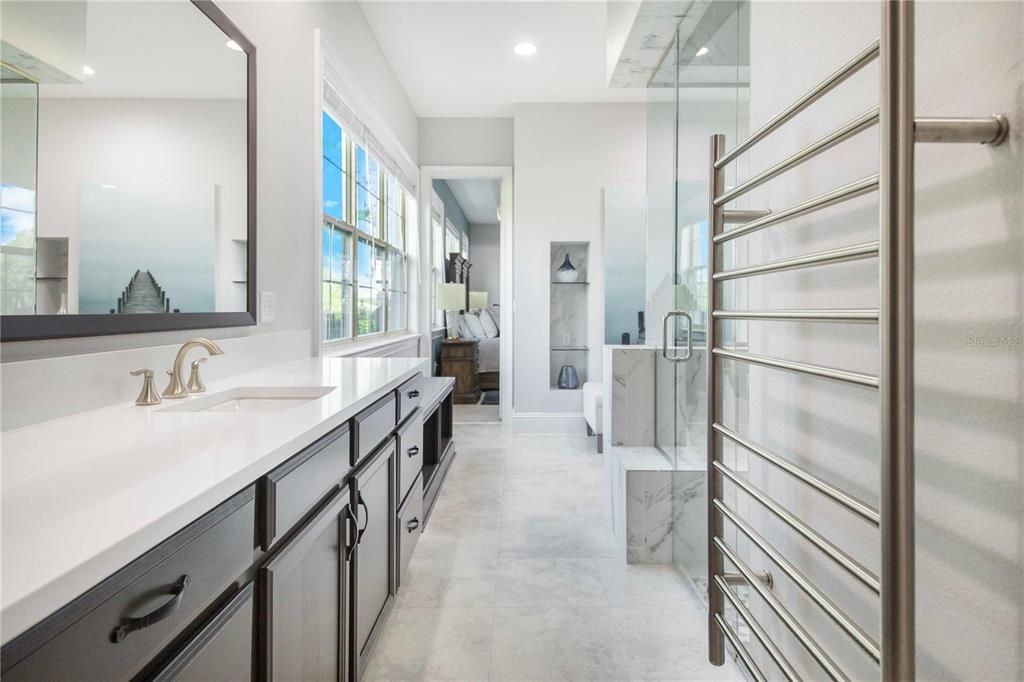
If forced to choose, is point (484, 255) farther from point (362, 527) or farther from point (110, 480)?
point (110, 480)

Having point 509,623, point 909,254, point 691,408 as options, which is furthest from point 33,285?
point 691,408

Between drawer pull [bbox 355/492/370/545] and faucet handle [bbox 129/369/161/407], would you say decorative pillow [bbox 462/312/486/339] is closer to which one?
drawer pull [bbox 355/492/370/545]

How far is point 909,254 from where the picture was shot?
23.2 inches

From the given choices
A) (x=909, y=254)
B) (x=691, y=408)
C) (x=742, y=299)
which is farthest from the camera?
(x=691, y=408)

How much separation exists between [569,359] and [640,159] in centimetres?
188

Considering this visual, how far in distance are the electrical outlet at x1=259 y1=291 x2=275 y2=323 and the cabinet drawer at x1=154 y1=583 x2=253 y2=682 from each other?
4.33 ft

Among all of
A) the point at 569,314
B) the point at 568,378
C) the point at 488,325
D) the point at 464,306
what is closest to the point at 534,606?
the point at 568,378

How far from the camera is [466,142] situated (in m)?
4.93

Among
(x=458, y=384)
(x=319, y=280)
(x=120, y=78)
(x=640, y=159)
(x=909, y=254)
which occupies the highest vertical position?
(x=640, y=159)

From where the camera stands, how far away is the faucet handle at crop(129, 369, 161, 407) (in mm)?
1217

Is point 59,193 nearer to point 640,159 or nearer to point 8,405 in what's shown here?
point 8,405

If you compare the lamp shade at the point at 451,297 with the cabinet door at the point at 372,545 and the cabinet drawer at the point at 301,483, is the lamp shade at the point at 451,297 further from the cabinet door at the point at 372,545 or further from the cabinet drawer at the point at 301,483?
the cabinet drawer at the point at 301,483

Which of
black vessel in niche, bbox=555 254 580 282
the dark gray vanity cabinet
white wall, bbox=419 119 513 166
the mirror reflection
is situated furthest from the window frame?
black vessel in niche, bbox=555 254 580 282

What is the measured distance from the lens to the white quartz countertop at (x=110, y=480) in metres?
0.44
